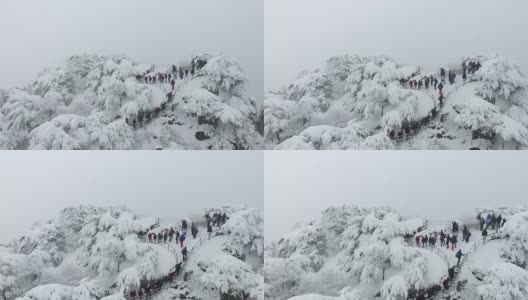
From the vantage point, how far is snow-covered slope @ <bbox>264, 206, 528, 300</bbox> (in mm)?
2666

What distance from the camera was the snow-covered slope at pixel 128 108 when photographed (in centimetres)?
274

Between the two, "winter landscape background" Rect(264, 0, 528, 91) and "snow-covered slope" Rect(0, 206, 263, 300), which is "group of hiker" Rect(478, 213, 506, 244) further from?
"snow-covered slope" Rect(0, 206, 263, 300)

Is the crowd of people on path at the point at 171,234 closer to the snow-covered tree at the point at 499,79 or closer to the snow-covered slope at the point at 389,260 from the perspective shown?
the snow-covered slope at the point at 389,260

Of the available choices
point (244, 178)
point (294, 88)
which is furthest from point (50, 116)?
point (294, 88)

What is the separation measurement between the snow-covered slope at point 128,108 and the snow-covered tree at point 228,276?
0.63 meters

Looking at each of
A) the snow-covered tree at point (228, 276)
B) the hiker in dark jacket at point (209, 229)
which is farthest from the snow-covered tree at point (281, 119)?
the snow-covered tree at point (228, 276)

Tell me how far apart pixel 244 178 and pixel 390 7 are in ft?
4.11

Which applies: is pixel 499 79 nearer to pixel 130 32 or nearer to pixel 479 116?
pixel 479 116

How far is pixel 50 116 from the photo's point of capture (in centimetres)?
275

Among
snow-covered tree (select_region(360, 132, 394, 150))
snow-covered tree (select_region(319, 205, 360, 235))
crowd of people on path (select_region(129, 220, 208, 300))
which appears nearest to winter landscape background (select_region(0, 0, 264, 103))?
snow-covered tree (select_region(360, 132, 394, 150))

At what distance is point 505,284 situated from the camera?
8.61 ft

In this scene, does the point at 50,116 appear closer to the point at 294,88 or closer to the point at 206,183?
the point at 206,183

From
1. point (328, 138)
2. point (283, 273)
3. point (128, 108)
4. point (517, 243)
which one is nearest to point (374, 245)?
point (283, 273)

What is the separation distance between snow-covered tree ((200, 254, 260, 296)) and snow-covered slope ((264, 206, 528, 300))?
0.13 meters
